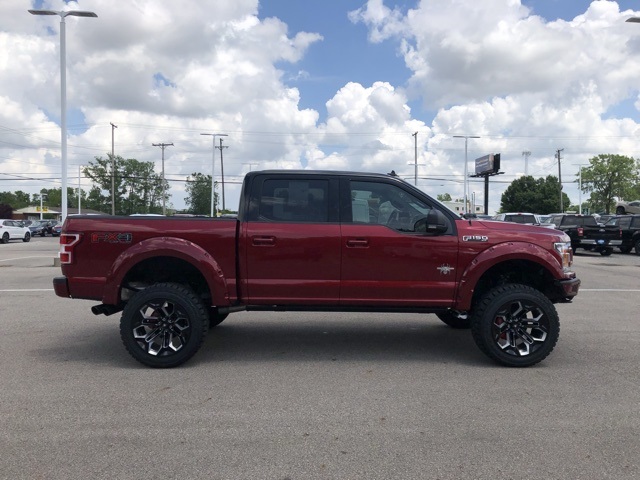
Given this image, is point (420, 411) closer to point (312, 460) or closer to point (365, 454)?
point (365, 454)

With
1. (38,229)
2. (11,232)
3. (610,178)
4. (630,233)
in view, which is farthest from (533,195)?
(11,232)

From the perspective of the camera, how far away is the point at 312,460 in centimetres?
336

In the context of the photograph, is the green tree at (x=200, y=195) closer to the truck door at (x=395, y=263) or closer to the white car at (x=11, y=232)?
the white car at (x=11, y=232)

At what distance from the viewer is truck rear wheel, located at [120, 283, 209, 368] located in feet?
17.1

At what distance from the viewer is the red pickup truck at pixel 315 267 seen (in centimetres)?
526

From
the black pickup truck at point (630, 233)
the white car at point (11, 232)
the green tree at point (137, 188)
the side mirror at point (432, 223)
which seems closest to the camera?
the side mirror at point (432, 223)

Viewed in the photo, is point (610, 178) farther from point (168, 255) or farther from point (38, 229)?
point (168, 255)

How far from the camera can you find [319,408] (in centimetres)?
423

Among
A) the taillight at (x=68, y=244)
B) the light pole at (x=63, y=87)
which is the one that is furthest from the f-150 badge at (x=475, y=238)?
the light pole at (x=63, y=87)

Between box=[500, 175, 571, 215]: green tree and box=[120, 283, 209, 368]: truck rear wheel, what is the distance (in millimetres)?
88283

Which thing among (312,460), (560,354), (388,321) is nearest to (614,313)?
(560,354)

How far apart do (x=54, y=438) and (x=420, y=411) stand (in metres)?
2.71

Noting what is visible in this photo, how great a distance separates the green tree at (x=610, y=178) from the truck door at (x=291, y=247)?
89404 mm

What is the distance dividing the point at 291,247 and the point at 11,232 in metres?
35.2
